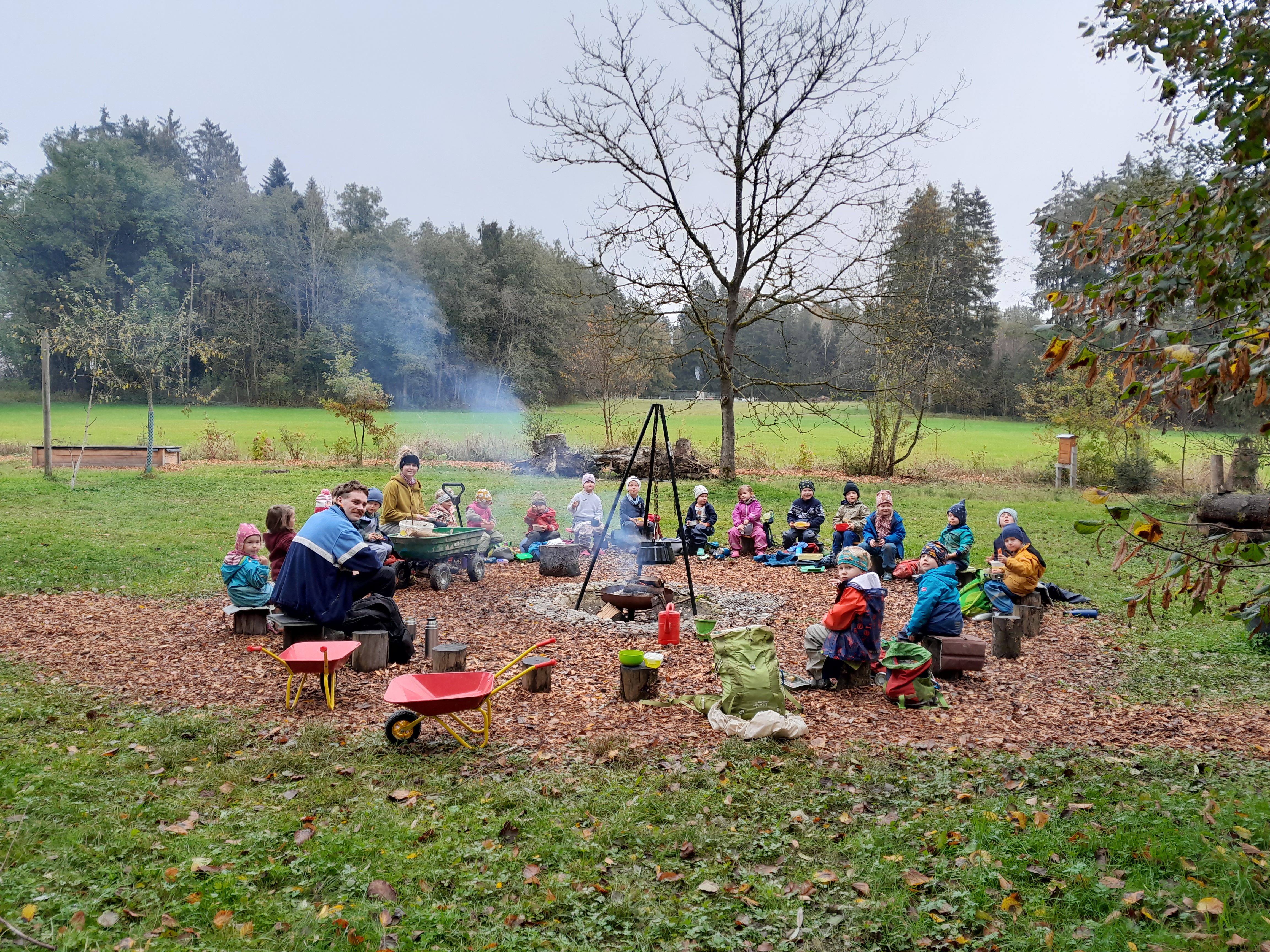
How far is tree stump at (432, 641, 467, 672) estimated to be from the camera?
649 cm

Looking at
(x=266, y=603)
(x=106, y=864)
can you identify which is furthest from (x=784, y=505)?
(x=106, y=864)

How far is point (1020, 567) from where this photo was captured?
8.49 metres

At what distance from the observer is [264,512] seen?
605 inches

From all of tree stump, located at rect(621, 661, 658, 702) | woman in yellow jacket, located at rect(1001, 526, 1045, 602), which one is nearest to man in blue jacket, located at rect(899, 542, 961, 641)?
woman in yellow jacket, located at rect(1001, 526, 1045, 602)

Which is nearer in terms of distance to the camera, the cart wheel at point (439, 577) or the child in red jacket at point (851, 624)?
the child in red jacket at point (851, 624)

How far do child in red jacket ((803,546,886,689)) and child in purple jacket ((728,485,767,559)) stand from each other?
19.5 ft

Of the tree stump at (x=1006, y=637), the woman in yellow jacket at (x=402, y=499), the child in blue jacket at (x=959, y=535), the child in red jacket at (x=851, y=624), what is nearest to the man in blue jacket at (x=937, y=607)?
the child in red jacket at (x=851, y=624)

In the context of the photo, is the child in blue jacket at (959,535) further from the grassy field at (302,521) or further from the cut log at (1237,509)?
the cut log at (1237,509)

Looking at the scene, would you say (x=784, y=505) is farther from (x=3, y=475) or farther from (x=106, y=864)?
(x=3, y=475)

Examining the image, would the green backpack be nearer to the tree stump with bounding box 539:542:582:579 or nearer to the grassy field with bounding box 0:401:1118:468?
the tree stump with bounding box 539:542:582:579

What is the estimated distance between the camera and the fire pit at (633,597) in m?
8.34

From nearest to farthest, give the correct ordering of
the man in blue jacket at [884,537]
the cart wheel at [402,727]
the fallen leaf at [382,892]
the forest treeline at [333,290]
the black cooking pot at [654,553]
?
the fallen leaf at [382,892] → the cart wheel at [402,727] → the black cooking pot at [654,553] → the man in blue jacket at [884,537] → the forest treeline at [333,290]

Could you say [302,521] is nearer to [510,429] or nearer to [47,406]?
[47,406]

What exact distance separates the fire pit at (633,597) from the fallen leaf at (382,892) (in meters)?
4.76
